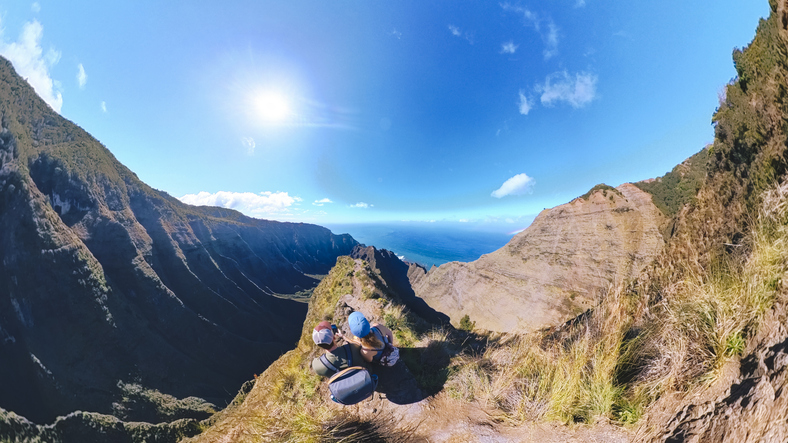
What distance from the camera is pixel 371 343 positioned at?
3705 millimetres

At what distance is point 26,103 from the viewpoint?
2133 inches

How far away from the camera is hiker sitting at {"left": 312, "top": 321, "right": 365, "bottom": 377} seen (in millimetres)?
3186

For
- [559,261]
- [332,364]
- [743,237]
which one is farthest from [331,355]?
[559,261]

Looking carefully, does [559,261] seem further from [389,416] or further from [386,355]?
[389,416]

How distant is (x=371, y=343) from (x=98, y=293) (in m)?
68.3

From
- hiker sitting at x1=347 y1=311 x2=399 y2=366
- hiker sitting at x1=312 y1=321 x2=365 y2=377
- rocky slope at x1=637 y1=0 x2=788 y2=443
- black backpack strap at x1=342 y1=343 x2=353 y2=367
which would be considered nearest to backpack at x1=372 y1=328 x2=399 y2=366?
hiker sitting at x1=347 y1=311 x2=399 y2=366

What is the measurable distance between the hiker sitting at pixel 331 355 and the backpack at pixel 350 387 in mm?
231

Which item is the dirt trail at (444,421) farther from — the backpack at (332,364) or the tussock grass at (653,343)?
the backpack at (332,364)

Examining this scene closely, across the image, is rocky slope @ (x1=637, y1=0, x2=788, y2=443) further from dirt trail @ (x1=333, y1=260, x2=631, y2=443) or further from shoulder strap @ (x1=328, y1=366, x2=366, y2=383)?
shoulder strap @ (x1=328, y1=366, x2=366, y2=383)

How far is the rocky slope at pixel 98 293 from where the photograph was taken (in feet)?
129

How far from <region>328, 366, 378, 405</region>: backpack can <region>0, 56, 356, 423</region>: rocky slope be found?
3252 centimetres

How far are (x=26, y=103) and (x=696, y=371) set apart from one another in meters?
102

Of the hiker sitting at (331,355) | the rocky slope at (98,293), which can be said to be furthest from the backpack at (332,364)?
the rocky slope at (98,293)

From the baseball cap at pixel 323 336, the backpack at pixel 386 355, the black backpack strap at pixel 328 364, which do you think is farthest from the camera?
the backpack at pixel 386 355
